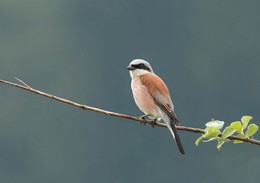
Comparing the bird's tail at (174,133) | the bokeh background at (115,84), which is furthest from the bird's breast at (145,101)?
the bokeh background at (115,84)

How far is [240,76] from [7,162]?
1317 inches

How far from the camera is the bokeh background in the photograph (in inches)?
3302

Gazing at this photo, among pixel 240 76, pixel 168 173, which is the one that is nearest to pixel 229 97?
pixel 240 76

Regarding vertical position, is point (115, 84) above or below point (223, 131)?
above

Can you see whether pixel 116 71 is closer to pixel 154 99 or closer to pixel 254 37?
pixel 254 37

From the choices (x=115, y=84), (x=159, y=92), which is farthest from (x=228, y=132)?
(x=115, y=84)

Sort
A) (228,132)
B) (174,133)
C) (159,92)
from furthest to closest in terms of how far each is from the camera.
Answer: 1. (159,92)
2. (174,133)
3. (228,132)

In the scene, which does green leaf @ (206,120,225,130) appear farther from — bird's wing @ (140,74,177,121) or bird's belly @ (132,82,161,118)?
bird's belly @ (132,82,161,118)

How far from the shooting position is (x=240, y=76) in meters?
95.3

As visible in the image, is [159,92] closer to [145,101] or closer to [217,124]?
[145,101]

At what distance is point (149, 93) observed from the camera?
124 inches

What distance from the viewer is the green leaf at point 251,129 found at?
1533 mm

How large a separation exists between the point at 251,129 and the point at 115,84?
9242 cm

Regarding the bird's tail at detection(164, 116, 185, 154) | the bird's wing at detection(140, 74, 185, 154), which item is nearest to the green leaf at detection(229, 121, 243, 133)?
the bird's tail at detection(164, 116, 185, 154)
